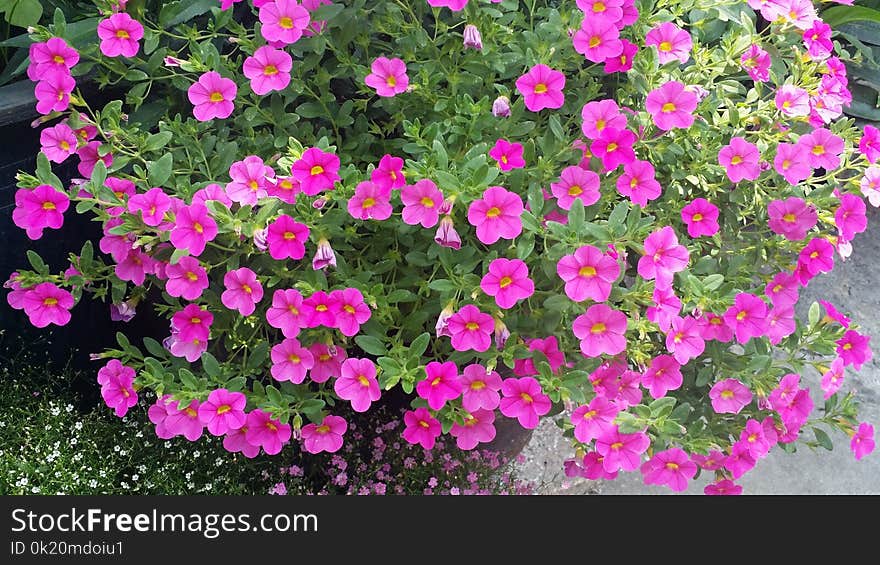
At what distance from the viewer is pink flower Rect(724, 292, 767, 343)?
141 cm

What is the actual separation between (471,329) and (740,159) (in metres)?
0.53

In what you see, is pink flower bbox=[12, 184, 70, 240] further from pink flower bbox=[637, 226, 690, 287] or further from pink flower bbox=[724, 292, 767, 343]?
pink flower bbox=[724, 292, 767, 343]

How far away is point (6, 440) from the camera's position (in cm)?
194

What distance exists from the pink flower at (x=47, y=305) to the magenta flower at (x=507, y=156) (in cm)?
76

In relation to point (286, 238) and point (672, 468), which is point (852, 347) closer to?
point (672, 468)

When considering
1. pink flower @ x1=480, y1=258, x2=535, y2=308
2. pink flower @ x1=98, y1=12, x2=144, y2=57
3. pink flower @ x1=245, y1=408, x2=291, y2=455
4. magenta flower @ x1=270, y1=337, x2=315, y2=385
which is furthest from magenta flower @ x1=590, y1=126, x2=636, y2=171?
pink flower @ x1=98, y1=12, x2=144, y2=57

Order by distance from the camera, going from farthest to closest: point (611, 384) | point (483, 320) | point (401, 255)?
point (401, 255) → point (611, 384) → point (483, 320)

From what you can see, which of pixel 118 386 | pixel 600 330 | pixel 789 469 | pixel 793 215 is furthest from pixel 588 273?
pixel 789 469

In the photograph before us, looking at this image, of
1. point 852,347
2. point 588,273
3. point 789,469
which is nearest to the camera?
point 588,273

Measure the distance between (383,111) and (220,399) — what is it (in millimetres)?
664

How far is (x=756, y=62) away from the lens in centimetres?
153

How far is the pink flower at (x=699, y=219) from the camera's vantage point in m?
1.49

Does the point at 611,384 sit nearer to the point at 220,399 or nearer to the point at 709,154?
the point at 709,154

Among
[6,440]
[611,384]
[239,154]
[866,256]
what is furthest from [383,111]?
[866,256]
